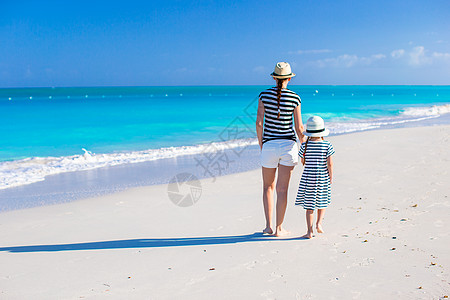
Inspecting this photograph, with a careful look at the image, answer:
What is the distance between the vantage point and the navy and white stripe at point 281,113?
388 cm

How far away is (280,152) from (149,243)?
165 centimetres

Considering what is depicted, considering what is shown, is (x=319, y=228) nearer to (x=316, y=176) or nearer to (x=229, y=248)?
(x=316, y=176)

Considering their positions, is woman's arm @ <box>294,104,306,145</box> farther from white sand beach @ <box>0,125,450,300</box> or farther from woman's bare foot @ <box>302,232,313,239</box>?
Result: white sand beach @ <box>0,125,450,300</box>

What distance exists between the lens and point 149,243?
4.21m

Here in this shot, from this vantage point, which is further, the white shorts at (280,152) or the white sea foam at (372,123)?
the white sea foam at (372,123)

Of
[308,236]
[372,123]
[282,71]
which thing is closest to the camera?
[282,71]

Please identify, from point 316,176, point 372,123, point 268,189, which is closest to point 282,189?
point 268,189

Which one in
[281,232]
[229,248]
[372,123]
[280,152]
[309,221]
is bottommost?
[229,248]

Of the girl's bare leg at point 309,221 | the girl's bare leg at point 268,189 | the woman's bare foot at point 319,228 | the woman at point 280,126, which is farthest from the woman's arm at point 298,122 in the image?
the woman's bare foot at point 319,228

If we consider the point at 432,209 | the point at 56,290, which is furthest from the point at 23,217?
the point at 432,209

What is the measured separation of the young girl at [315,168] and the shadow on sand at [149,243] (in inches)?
17.5

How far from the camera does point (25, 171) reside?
31.8 ft

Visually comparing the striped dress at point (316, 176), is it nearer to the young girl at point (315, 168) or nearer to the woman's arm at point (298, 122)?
the young girl at point (315, 168)

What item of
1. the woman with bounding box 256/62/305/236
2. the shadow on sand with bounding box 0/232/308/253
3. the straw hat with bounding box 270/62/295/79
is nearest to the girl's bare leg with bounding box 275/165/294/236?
the woman with bounding box 256/62/305/236
